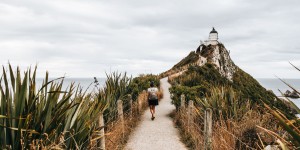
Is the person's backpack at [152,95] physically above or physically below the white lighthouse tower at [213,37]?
below

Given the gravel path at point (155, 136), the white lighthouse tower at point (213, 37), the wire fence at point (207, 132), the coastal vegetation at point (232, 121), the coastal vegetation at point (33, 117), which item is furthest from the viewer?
the white lighthouse tower at point (213, 37)

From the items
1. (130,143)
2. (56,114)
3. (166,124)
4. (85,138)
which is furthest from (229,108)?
(56,114)

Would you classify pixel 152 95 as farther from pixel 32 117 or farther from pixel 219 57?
pixel 219 57

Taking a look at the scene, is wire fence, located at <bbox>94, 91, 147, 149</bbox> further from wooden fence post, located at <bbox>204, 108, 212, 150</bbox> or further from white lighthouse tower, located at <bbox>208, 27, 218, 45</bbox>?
white lighthouse tower, located at <bbox>208, 27, 218, 45</bbox>

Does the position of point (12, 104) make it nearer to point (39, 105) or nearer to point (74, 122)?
point (39, 105)

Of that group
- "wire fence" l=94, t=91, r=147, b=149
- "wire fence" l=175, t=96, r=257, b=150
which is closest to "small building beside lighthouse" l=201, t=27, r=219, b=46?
"wire fence" l=94, t=91, r=147, b=149

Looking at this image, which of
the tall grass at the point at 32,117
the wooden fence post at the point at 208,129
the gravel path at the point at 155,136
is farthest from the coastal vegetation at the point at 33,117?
the gravel path at the point at 155,136

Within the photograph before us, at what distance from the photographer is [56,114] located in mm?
3904

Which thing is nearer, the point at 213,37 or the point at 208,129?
the point at 208,129

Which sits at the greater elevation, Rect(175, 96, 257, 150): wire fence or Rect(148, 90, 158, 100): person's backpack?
Rect(148, 90, 158, 100): person's backpack

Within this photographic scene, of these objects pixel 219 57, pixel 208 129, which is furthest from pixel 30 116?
pixel 219 57

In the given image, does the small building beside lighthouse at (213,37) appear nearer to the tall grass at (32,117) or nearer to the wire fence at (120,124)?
the wire fence at (120,124)

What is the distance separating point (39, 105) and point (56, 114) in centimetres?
25

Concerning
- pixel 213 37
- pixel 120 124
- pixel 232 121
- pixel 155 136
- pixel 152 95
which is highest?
pixel 213 37
